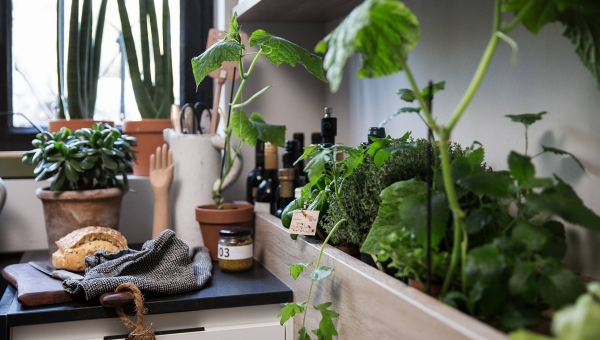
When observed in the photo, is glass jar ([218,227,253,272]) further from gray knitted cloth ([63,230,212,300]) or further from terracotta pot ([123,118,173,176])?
terracotta pot ([123,118,173,176])

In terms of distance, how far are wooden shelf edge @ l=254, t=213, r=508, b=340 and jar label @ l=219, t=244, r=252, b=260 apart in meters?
0.09

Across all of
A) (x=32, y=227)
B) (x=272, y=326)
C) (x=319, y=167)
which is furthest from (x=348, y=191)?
(x=32, y=227)

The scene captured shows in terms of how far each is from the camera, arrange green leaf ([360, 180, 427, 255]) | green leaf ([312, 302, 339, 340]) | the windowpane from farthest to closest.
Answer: the windowpane
green leaf ([312, 302, 339, 340])
green leaf ([360, 180, 427, 255])

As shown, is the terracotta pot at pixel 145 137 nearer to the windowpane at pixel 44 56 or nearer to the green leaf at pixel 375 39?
the windowpane at pixel 44 56

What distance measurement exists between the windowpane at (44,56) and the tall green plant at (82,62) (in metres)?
0.05

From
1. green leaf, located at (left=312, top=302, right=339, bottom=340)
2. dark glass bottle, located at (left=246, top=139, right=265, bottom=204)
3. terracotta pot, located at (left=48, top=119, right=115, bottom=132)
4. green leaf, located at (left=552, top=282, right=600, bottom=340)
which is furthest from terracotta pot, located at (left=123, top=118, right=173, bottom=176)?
green leaf, located at (left=552, top=282, right=600, bottom=340)

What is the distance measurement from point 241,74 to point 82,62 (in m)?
0.82

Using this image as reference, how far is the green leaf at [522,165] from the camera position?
2.40 feet

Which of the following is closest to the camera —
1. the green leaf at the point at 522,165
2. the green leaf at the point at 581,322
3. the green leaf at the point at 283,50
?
the green leaf at the point at 581,322

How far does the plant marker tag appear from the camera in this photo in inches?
46.2

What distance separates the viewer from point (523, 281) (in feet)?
2.12

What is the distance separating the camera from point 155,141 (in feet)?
6.32

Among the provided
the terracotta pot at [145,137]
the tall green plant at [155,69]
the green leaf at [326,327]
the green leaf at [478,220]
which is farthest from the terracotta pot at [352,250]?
the tall green plant at [155,69]

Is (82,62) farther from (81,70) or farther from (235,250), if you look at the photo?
(235,250)
